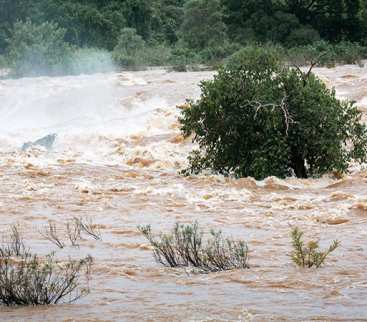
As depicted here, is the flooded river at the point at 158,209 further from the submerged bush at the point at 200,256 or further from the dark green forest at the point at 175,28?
the dark green forest at the point at 175,28

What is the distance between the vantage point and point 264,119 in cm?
1352

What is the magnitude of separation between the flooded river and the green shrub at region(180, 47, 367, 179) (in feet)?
1.48

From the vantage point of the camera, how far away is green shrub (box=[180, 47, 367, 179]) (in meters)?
13.3

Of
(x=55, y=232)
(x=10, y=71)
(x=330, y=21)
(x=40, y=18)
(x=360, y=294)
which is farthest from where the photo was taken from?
(x=40, y=18)

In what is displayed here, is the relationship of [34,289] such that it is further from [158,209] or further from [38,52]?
[38,52]

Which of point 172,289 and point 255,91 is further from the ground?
point 255,91

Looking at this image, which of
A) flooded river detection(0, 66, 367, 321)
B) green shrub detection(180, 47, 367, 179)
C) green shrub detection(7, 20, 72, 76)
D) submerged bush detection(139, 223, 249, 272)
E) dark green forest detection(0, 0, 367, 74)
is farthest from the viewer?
dark green forest detection(0, 0, 367, 74)

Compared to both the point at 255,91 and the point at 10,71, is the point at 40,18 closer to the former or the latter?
the point at 10,71

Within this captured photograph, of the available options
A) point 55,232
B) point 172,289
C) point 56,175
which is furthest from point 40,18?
point 172,289

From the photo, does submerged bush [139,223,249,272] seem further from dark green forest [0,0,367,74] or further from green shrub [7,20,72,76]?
green shrub [7,20,72,76]

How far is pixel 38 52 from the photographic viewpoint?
1480 inches

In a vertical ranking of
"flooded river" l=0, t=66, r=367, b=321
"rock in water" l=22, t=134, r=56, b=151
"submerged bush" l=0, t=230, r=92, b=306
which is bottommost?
"rock in water" l=22, t=134, r=56, b=151

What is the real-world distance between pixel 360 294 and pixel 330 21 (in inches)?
1564

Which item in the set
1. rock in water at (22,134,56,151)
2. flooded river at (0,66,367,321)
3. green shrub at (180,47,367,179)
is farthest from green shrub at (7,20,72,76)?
green shrub at (180,47,367,179)
